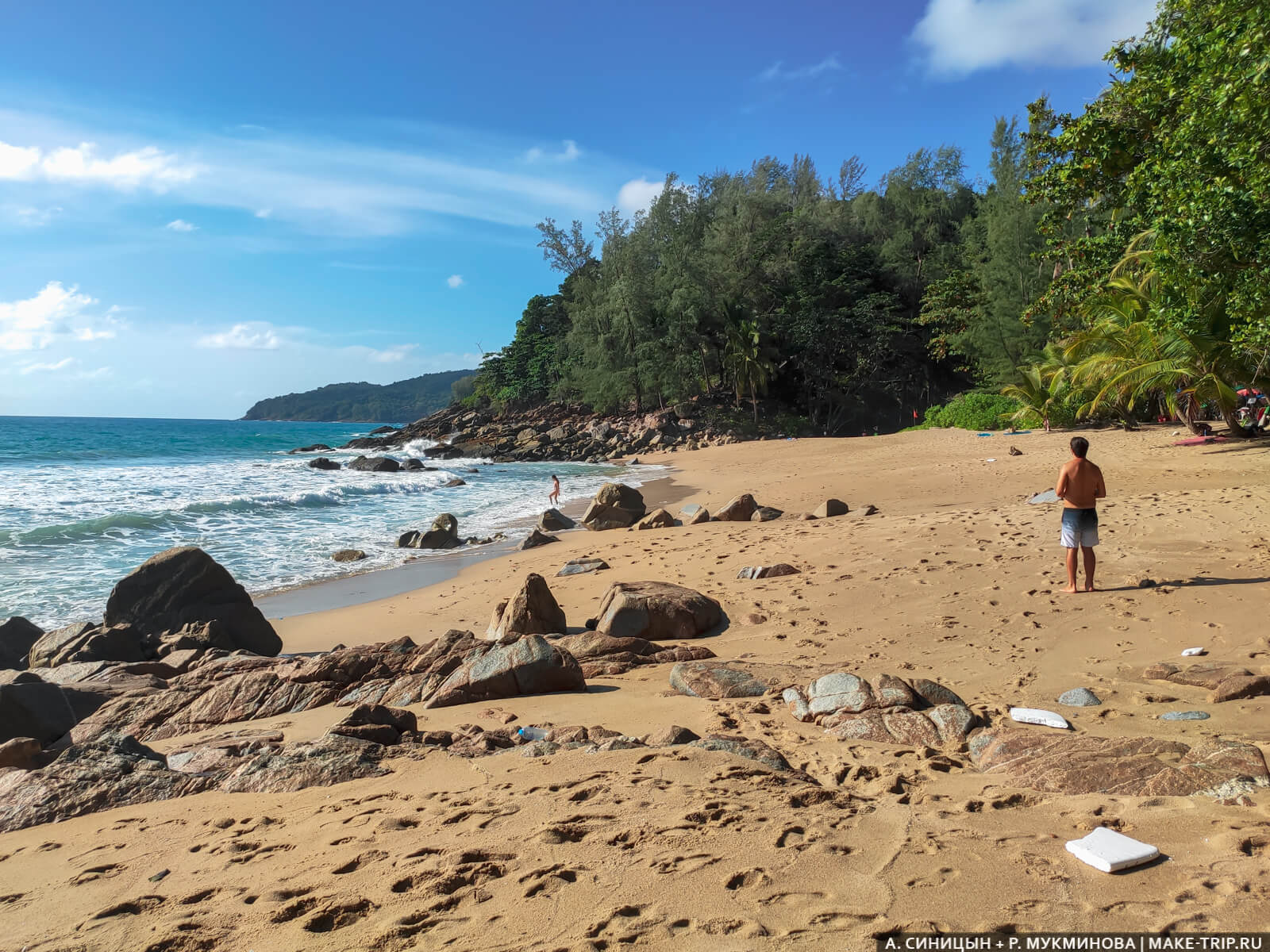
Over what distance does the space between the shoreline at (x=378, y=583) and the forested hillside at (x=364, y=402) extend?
5971 inches

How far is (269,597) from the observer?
425 inches

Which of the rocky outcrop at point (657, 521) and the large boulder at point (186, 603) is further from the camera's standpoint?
the rocky outcrop at point (657, 521)

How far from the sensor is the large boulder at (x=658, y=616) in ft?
22.3

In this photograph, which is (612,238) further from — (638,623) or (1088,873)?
(1088,873)

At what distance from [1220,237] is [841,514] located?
6.31 m

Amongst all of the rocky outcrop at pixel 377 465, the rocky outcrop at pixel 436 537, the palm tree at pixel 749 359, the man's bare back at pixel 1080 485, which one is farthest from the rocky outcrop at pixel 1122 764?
the palm tree at pixel 749 359

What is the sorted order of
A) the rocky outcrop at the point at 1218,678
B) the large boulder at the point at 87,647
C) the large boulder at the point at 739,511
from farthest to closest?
the large boulder at the point at 739,511 < the large boulder at the point at 87,647 < the rocky outcrop at the point at 1218,678

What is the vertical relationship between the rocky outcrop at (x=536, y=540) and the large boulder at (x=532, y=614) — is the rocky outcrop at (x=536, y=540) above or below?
below

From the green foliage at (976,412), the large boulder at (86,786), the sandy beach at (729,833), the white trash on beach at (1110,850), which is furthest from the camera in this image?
the green foliage at (976,412)

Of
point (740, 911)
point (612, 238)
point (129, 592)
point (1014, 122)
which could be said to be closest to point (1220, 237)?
point (740, 911)

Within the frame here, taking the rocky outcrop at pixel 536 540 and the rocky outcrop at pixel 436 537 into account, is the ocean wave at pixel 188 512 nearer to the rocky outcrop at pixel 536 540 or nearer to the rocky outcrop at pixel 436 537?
the rocky outcrop at pixel 436 537

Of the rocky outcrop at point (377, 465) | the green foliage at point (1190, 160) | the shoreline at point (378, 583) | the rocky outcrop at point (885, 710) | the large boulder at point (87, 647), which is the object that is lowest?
the shoreline at point (378, 583)

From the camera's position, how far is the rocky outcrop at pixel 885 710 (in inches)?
154

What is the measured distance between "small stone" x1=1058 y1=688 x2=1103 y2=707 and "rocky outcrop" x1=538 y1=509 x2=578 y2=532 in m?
11.6
